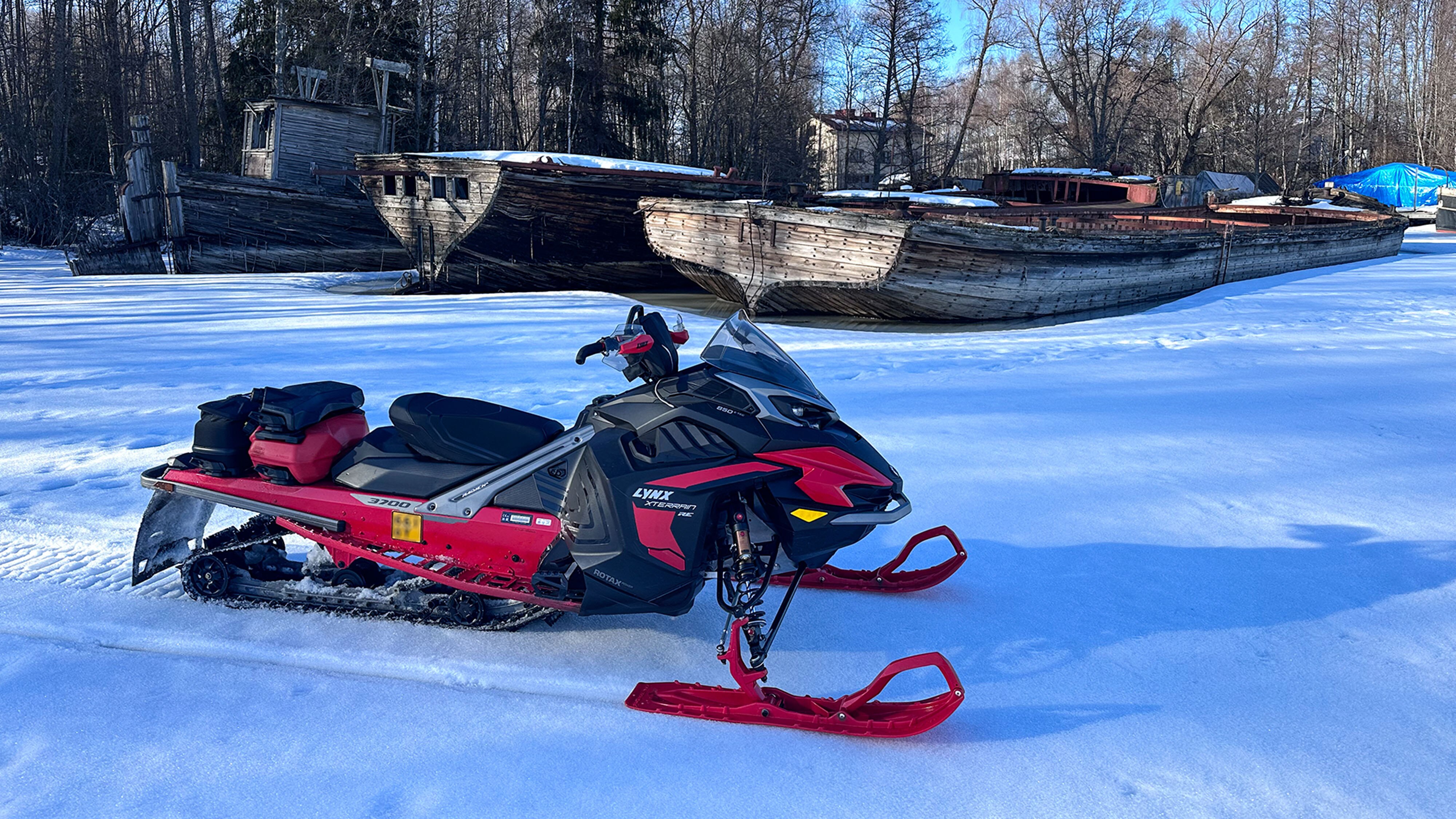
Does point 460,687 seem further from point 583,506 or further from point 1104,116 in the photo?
point 1104,116

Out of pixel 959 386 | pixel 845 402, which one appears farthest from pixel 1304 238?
pixel 845 402

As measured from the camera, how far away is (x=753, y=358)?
2.65m

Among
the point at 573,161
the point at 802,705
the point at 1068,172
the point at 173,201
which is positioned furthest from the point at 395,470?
the point at 1068,172

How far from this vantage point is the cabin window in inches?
769

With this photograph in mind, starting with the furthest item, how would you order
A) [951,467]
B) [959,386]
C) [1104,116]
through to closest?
[1104,116] < [959,386] < [951,467]

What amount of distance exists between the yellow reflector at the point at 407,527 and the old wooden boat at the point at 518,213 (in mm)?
12056

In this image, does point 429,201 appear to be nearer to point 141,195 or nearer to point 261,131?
point 141,195

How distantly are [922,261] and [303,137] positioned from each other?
14444 millimetres

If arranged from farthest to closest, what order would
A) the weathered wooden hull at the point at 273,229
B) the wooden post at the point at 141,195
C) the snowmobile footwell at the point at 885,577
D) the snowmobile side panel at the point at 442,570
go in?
the weathered wooden hull at the point at 273,229 < the wooden post at the point at 141,195 < the snowmobile footwell at the point at 885,577 < the snowmobile side panel at the point at 442,570

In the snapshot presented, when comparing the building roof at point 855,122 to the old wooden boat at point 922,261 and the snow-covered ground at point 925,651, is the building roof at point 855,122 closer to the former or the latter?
the old wooden boat at point 922,261

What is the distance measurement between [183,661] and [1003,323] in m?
11.4

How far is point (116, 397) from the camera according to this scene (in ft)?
20.1

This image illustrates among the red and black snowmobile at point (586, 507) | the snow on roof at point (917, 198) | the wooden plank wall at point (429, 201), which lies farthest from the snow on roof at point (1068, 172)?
the red and black snowmobile at point (586, 507)

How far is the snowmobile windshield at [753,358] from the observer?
259 centimetres
